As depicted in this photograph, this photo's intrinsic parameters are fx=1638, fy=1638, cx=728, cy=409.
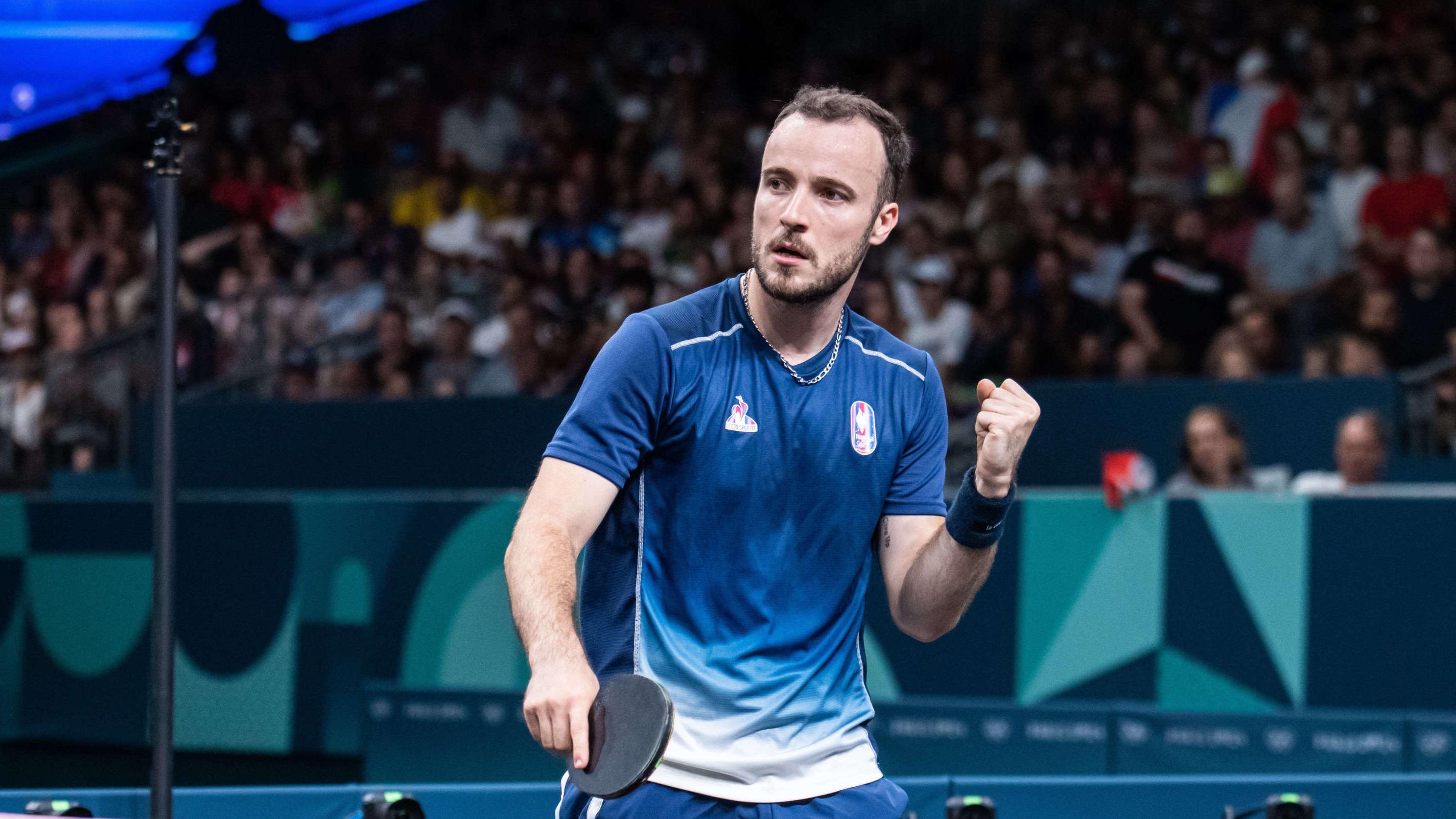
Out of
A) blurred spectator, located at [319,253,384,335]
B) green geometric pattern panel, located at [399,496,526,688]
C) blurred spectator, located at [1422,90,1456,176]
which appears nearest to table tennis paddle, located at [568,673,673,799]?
green geometric pattern panel, located at [399,496,526,688]

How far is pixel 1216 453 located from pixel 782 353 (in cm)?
451

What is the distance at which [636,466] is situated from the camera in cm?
261

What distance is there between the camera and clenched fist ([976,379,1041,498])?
2.58 meters

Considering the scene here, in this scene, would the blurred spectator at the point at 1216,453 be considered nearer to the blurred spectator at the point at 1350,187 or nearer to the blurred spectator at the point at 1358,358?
the blurred spectator at the point at 1358,358

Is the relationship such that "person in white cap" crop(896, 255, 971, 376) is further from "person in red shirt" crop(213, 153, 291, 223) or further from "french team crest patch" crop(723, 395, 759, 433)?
"french team crest patch" crop(723, 395, 759, 433)

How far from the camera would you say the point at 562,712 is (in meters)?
2.11

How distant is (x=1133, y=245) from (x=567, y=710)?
291 inches

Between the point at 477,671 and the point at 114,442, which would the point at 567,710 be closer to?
the point at 477,671

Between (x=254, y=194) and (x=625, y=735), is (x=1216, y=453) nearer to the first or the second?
(x=625, y=735)

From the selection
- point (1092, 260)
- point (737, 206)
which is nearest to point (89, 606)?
point (737, 206)

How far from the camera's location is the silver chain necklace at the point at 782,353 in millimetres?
2764

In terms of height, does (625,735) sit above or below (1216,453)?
below

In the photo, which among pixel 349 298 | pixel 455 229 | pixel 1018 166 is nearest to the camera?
pixel 1018 166

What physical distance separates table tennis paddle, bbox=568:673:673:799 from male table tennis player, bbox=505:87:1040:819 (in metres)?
0.40
